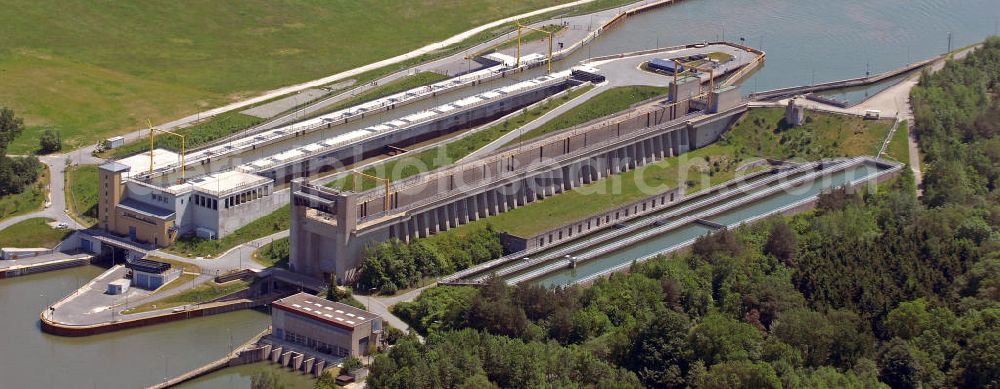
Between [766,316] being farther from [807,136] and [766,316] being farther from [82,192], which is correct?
[82,192]

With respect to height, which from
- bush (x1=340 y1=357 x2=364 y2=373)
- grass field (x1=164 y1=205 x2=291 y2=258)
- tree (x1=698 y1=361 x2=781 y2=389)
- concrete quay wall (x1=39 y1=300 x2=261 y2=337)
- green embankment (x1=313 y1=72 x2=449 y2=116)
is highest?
green embankment (x1=313 y1=72 x2=449 y2=116)

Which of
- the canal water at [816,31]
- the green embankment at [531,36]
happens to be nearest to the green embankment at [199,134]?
the green embankment at [531,36]

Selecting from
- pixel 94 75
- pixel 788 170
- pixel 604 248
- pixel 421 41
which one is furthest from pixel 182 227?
pixel 421 41

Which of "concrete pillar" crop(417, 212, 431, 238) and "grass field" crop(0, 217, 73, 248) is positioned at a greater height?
"concrete pillar" crop(417, 212, 431, 238)

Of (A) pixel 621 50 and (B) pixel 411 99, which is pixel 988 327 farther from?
(A) pixel 621 50

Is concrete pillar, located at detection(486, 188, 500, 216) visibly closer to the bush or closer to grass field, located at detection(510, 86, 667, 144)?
grass field, located at detection(510, 86, 667, 144)

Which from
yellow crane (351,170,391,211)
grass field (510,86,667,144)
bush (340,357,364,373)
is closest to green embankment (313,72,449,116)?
grass field (510,86,667,144)

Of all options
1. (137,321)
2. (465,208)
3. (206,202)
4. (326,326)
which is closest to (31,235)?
(206,202)

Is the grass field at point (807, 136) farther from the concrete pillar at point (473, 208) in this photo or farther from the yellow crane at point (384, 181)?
the yellow crane at point (384, 181)

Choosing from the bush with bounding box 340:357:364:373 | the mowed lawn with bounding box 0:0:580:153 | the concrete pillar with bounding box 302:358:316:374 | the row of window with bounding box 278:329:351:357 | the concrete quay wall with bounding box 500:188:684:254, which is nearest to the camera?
the bush with bounding box 340:357:364:373
